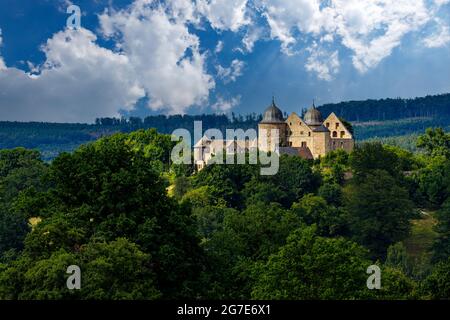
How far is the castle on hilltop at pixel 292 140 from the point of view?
105 metres

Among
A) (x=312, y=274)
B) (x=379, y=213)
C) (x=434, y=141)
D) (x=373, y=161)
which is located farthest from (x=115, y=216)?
(x=434, y=141)

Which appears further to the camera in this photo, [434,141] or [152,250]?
[434,141]

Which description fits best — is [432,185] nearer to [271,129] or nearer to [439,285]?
[271,129]

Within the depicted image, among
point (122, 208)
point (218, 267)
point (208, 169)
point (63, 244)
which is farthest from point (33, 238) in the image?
point (208, 169)

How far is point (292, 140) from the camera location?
107 m

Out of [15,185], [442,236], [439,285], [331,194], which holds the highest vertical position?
[15,185]

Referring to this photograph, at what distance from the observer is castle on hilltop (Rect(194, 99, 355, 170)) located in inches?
4122

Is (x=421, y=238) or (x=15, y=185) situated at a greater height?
(x=15, y=185)

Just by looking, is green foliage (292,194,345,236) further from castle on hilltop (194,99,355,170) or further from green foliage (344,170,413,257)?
castle on hilltop (194,99,355,170)

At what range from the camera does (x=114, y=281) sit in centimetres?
3594

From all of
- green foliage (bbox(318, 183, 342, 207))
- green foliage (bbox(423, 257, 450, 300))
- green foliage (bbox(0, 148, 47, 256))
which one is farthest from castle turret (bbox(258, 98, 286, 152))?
green foliage (bbox(423, 257, 450, 300))

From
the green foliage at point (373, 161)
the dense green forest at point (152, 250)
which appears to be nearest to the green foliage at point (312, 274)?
the dense green forest at point (152, 250)

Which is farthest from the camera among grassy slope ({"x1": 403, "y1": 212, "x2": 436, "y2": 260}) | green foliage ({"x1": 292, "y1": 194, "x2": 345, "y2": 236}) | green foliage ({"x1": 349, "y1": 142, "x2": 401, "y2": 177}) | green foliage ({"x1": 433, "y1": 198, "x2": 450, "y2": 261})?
green foliage ({"x1": 349, "y1": 142, "x2": 401, "y2": 177})
